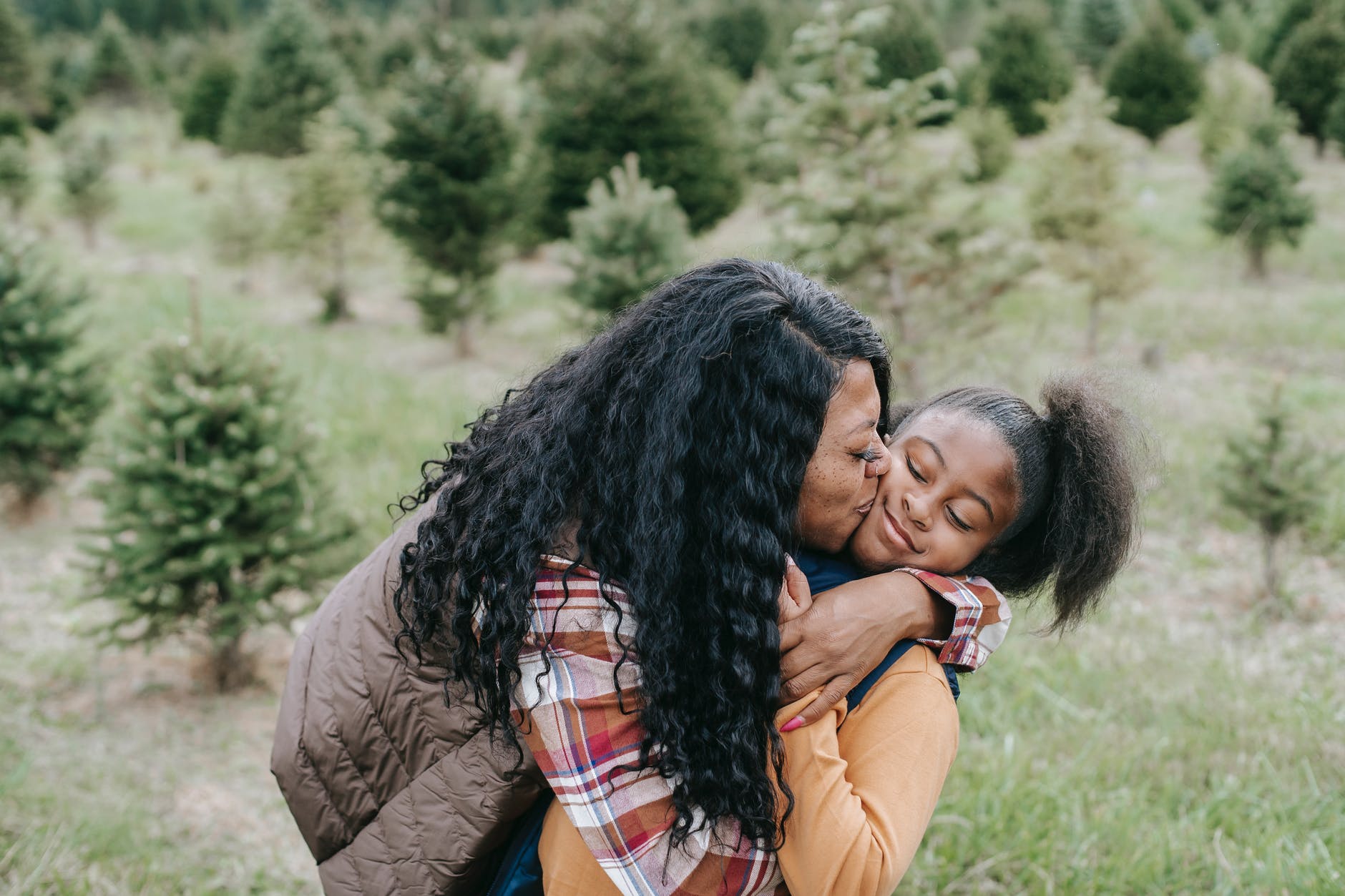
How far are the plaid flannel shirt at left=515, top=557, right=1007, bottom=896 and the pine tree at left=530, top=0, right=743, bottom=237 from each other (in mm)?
10534

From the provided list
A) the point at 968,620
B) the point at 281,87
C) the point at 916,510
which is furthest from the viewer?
the point at 281,87

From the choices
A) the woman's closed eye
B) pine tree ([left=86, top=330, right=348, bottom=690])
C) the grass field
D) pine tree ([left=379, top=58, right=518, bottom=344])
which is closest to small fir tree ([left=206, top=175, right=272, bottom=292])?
pine tree ([left=379, top=58, right=518, bottom=344])

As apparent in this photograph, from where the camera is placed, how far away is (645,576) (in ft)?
4.85

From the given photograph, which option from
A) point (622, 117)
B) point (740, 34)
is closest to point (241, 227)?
point (622, 117)

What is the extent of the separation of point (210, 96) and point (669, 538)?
94.5 ft

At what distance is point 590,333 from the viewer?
377cm

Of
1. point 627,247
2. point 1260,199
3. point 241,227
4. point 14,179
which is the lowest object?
point 1260,199

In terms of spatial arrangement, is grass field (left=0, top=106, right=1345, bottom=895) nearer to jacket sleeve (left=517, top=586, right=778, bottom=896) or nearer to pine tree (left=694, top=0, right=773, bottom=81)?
jacket sleeve (left=517, top=586, right=778, bottom=896)

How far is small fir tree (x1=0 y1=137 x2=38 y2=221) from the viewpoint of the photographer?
15.2 meters

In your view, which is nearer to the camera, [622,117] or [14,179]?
[622,117]

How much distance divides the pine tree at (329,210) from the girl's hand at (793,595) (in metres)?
10.8

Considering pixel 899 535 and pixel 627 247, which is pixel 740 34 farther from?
pixel 899 535

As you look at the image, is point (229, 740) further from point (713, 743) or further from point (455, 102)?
point (455, 102)

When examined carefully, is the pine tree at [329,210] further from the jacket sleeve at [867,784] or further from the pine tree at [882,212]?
the jacket sleeve at [867,784]
